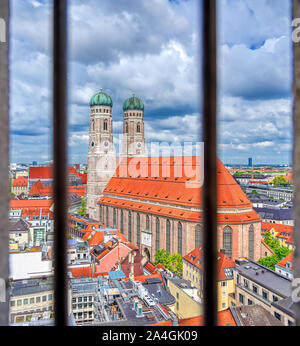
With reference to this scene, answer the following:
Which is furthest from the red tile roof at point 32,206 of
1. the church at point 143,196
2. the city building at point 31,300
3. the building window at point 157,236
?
the building window at point 157,236

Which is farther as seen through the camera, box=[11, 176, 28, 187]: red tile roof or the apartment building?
the apartment building

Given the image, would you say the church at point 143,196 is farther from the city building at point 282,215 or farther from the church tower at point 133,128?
the city building at point 282,215

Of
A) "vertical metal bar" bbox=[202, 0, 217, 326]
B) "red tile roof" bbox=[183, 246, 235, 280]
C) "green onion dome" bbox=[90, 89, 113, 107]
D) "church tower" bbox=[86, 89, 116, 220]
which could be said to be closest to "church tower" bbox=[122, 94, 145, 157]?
"church tower" bbox=[86, 89, 116, 220]

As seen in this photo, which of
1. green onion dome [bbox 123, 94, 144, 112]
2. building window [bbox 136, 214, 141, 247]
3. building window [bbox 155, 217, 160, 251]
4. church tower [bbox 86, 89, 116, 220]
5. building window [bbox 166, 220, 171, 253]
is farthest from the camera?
building window [bbox 136, 214, 141, 247]

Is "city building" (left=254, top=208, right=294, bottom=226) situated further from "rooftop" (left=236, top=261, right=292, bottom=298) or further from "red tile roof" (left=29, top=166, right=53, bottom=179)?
"red tile roof" (left=29, top=166, right=53, bottom=179)

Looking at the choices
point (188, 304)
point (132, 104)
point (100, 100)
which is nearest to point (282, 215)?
point (188, 304)

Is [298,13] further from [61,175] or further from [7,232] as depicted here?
[7,232]
